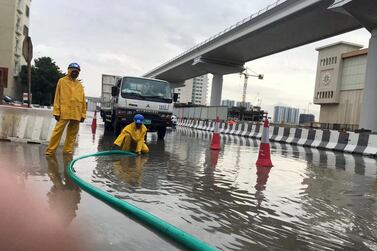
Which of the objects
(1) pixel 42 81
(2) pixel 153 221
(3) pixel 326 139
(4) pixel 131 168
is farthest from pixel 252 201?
(1) pixel 42 81

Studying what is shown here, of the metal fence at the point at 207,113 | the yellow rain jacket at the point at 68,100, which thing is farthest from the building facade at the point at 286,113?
the yellow rain jacket at the point at 68,100

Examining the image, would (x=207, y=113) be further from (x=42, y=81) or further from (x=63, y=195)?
(x=63, y=195)

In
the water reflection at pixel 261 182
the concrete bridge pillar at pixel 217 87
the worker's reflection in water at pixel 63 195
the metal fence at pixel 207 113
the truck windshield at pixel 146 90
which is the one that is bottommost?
the worker's reflection in water at pixel 63 195

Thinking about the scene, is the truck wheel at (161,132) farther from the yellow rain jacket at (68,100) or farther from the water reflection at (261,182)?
the yellow rain jacket at (68,100)

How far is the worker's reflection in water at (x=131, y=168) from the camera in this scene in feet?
20.7

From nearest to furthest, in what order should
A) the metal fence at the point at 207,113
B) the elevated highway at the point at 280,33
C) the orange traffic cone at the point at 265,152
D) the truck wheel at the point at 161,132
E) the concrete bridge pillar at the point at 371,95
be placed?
the orange traffic cone at the point at 265,152 < the truck wheel at the point at 161,132 < the concrete bridge pillar at the point at 371,95 < the elevated highway at the point at 280,33 < the metal fence at the point at 207,113

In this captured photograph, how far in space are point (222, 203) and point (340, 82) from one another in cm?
8027

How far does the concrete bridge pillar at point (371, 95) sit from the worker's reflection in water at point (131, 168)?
20414 millimetres

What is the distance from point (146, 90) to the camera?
584 inches

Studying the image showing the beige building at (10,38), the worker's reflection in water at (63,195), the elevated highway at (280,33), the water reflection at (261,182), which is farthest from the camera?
the beige building at (10,38)

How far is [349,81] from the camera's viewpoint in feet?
255

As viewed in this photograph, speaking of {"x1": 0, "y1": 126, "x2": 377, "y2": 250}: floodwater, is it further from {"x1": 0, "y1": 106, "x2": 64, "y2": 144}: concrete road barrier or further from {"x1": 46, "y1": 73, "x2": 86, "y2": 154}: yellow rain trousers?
{"x1": 0, "y1": 106, "x2": 64, "y2": 144}: concrete road barrier

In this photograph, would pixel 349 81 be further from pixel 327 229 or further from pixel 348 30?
pixel 327 229

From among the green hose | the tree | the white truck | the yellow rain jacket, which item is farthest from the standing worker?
the tree
